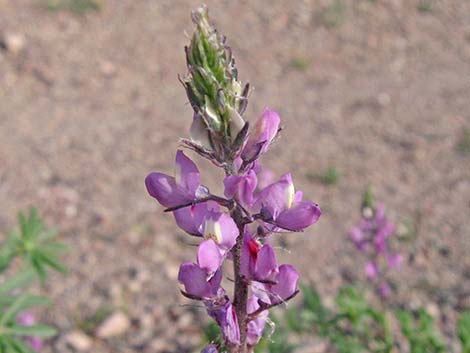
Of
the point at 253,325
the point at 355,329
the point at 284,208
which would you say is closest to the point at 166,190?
the point at 284,208

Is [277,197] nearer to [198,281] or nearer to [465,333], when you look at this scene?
[198,281]

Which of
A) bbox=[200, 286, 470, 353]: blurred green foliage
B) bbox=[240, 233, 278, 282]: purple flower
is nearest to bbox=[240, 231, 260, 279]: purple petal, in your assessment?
bbox=[240, 233, 278, 282]: purple flower

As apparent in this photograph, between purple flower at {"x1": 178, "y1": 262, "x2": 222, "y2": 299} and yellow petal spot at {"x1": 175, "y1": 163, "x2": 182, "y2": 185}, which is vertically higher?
yellow petal spot at {"x1": 175, "y1": 163, "x2": 182, "y2": 185}

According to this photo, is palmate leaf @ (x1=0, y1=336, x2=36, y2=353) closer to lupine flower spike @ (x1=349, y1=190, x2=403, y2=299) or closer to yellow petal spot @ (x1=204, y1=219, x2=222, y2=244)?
yellow petal spot @ (x1=204, y1=219, x2=222, y2=244)

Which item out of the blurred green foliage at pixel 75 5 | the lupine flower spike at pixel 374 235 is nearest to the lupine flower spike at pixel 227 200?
the lupine flower spike at pixel 374 235

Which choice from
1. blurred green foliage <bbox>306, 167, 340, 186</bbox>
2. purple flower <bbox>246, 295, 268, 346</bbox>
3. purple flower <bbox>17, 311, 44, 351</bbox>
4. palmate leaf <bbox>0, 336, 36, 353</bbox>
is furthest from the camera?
blurred green foliage <bbox>306, 167, 340, 186</bbox>
